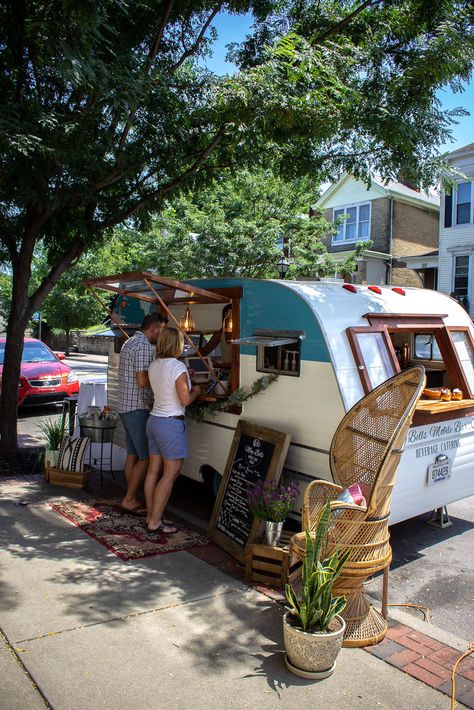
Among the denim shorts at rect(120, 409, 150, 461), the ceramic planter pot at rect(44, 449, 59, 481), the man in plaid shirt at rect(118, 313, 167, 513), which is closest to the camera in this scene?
the man in plaid shirt at rect(118, 313, 167, 513)

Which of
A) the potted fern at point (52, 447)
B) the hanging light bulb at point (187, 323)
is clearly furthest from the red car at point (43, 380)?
the hanging light bulb at point (187, 323)

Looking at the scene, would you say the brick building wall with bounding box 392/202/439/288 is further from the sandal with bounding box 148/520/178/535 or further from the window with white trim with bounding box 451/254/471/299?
the sandal with bounding box 148/520/178/535

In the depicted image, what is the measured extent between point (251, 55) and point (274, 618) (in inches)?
270

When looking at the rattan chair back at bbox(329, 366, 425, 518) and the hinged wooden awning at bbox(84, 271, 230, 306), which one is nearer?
the rattan chair back at bbox(329, 366, 425, 518)

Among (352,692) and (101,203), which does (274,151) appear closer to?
(101,203)

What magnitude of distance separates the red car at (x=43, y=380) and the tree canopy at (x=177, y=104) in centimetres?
471

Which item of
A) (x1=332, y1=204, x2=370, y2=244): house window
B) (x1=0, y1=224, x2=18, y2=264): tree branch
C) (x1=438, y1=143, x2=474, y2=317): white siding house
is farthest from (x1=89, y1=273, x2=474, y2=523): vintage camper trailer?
(x1=332, y1=204, x2=370, y2=244): house window

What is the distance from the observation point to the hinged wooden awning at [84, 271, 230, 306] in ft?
17.8

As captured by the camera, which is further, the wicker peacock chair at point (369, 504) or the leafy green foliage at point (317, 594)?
the wicker peacock chair at point (369, 504)

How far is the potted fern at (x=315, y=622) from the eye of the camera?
329 centimetres

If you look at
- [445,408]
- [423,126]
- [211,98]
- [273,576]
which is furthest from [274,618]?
[211,98]

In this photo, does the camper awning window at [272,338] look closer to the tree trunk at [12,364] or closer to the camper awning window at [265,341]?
the camper awning window at [265,341]

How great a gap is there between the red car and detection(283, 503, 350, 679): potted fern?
9.90 m

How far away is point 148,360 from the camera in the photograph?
18.9 ft
